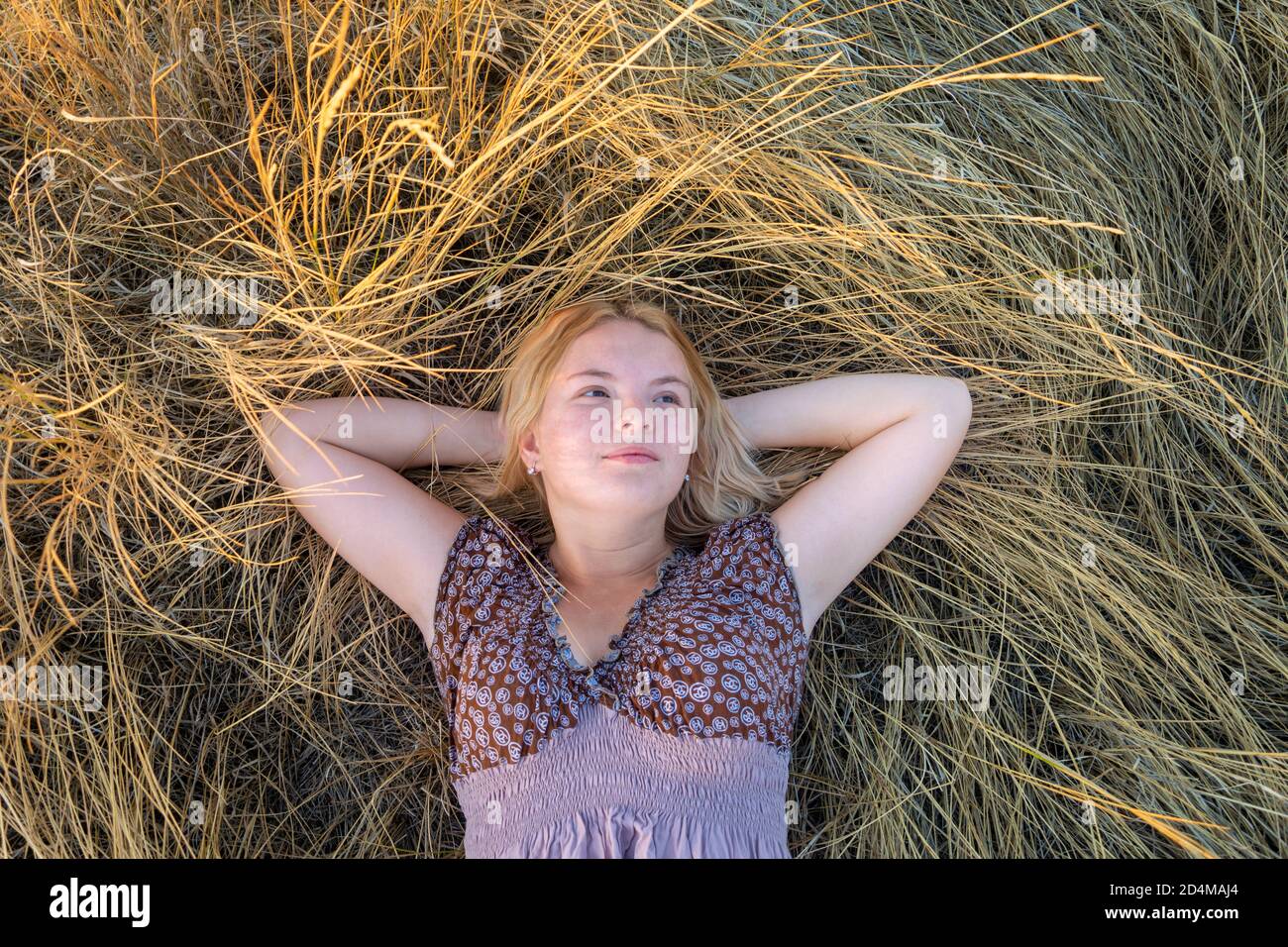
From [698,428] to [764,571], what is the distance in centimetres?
39

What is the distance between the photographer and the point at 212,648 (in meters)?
2.31

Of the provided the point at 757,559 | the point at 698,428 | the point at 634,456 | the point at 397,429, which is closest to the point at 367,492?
the point at 397,429

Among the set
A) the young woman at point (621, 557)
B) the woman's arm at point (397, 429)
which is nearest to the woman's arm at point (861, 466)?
the young woman at point (621, 557)

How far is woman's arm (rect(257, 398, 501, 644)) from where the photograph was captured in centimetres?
209

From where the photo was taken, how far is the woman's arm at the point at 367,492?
6.86 feet

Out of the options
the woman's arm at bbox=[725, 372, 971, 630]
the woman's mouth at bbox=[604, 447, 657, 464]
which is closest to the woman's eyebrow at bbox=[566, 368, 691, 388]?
the woman's mouth at bbox=[604, 447, 657, 464]

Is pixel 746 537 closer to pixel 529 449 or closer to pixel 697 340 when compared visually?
pixel 529 449

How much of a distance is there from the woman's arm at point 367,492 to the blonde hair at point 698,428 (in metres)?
0.21

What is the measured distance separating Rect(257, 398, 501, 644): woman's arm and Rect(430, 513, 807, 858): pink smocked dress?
0.15 metres

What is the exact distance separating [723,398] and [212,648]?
1.39m

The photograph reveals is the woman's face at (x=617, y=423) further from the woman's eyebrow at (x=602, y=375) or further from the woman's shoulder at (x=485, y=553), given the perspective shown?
the woman's shoulder at (x=485, y=553)

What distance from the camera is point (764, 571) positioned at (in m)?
2.05

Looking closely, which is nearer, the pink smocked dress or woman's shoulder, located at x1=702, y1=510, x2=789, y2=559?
the pink smocked dress

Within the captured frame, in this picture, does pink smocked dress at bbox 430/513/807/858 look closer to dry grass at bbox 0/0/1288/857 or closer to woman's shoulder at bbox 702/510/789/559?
woman's shoulder at bbox 702/510/789/559
